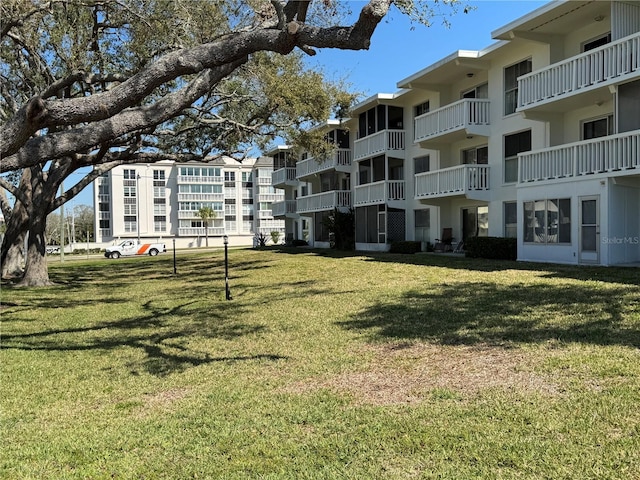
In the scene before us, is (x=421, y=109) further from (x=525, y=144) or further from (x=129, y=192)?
(x=129, y=192)

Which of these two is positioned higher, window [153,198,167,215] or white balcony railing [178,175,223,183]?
white balcony railing [178,175,223,183]

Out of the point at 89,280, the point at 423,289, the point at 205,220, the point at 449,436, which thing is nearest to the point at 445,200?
the point at 423,289

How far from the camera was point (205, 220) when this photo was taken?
8644 cm

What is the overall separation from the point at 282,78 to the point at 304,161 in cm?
2163

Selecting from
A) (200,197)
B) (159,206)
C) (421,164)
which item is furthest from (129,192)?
(421,164)

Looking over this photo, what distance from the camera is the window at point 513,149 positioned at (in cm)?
1852

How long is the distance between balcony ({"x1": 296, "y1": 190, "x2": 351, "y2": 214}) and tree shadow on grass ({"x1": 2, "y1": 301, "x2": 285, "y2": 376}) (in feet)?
71.3

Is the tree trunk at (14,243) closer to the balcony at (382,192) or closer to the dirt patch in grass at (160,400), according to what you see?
the balcony at (382,192)

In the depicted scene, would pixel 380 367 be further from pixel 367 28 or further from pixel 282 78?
pixel 282 78

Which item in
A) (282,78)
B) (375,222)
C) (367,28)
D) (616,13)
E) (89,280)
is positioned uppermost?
(616,13)

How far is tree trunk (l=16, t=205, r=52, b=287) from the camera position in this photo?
711 inches

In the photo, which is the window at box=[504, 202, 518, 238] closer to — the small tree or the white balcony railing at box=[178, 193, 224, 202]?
the small tree

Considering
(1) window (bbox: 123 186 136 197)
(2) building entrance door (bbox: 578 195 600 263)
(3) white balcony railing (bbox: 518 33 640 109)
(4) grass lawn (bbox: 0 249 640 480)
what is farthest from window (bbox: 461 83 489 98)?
(1) window (bbox: 123 186 136 197)

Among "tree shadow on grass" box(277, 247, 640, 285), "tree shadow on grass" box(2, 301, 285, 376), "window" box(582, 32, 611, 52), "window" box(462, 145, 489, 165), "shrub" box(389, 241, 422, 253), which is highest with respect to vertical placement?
"window" box(582, 32, 611, 52)
